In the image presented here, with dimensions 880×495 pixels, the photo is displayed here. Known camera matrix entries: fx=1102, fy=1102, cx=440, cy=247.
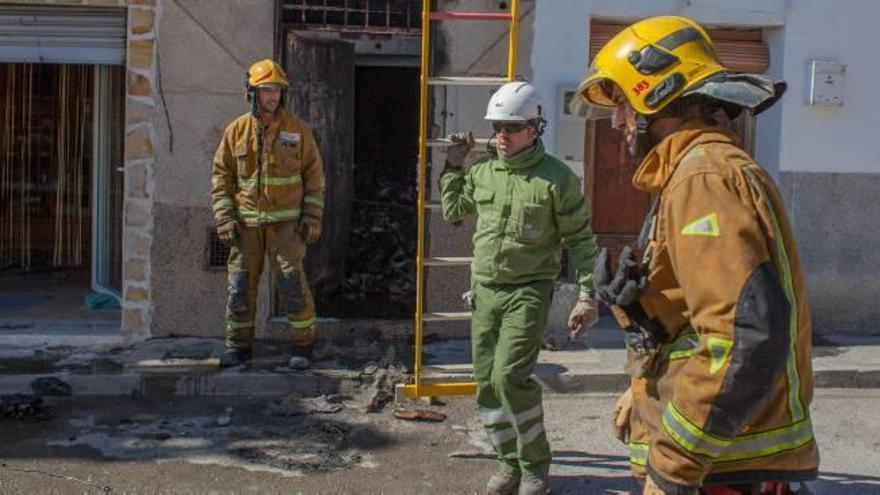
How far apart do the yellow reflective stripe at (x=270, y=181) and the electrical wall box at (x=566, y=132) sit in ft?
7.02

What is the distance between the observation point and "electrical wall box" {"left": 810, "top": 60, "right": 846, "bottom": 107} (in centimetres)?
880

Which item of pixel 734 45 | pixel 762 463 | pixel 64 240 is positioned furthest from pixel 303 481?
pixel 64 240

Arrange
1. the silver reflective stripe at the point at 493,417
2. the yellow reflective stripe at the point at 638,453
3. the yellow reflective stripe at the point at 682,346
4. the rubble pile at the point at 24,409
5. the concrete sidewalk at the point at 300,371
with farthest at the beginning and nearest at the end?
the concrete sidewalk at the point at 300,371 < the rubble pile at the point at 24,409 < the silver reflective stripe at the point at 493,417 < the yellow reflective stripe at the point at 638,453 < the yellow reflective stripe at the point at 682,346

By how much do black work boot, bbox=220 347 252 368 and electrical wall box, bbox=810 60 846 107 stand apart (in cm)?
486

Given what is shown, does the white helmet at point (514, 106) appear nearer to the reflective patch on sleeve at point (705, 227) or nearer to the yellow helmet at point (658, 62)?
the yellow helmet at point (658, 62)

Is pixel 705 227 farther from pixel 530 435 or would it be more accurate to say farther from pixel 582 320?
pixel 530 435

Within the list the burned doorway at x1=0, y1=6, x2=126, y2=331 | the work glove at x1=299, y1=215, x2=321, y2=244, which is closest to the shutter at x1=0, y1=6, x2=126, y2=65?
the burned doorway at x1=0, y1=6, x2=126, y2=331

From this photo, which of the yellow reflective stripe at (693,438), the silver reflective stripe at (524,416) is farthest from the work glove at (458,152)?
the yellow reflective stripe at (693,438)

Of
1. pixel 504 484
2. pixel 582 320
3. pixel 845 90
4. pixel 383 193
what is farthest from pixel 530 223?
pixel 383 193

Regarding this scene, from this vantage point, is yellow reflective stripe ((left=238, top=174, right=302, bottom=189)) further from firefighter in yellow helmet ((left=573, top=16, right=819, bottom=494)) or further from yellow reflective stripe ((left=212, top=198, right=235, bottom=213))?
firefighter in yellow helmet ((left=573, top=16, right=819, bottom=494))

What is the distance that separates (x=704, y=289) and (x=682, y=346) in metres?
0.34

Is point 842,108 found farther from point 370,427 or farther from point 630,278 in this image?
point 630,278

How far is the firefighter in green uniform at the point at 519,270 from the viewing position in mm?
5246

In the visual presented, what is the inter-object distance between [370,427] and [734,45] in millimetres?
4568
